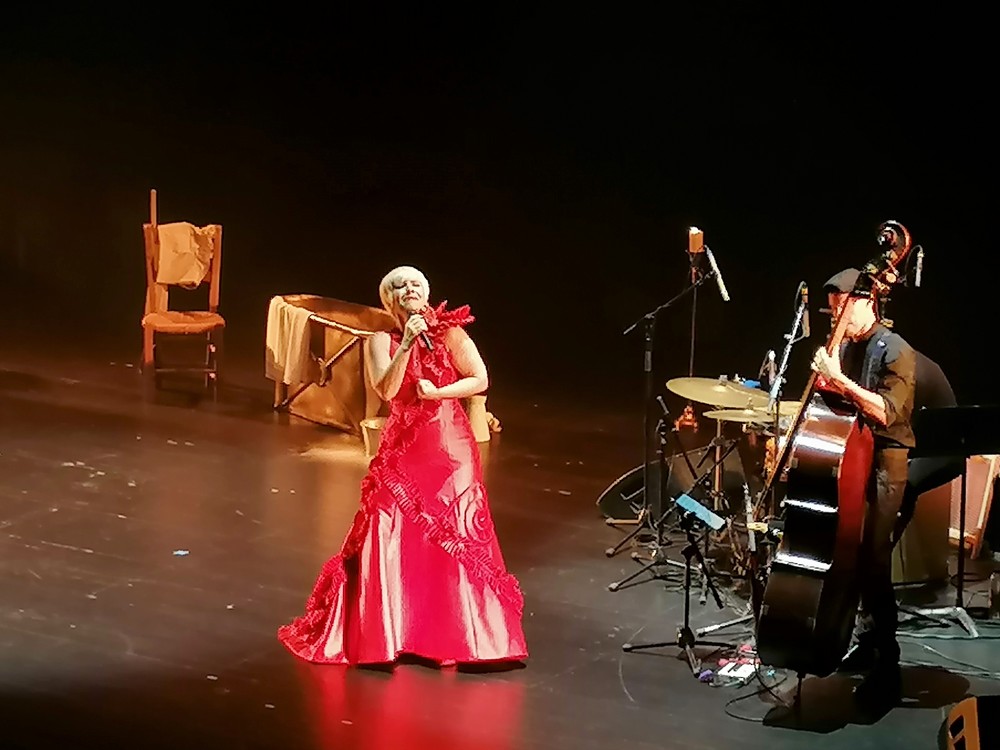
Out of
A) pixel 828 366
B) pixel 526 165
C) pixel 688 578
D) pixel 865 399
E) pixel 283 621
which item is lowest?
pixel 283 621

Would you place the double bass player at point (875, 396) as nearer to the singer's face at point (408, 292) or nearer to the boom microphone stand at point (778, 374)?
the boom microphone stand at point (778, 374)

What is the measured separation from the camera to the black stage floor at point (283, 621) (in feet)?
14.8

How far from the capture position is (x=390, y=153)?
34.2 ft

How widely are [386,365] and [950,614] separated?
8.05 feet

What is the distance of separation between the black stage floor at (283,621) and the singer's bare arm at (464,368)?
97cm

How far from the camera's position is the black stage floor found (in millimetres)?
4504

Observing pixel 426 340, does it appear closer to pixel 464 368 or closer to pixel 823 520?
pixel 464 368

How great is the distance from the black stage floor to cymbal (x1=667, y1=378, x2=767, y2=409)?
79 centimetres

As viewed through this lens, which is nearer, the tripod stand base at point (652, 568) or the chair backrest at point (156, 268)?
the tripod stand base at point (652, 568)

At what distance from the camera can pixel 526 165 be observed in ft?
32.6

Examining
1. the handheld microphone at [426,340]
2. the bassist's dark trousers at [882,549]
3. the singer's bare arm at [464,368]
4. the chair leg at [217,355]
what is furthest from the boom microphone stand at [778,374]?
the chair leg at [217,355]

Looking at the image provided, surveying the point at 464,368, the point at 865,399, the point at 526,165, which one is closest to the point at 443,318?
the point at 464,368

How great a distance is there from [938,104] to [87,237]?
6988mm

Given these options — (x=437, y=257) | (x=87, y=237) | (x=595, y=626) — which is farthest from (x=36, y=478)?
(x=87, y=237)
